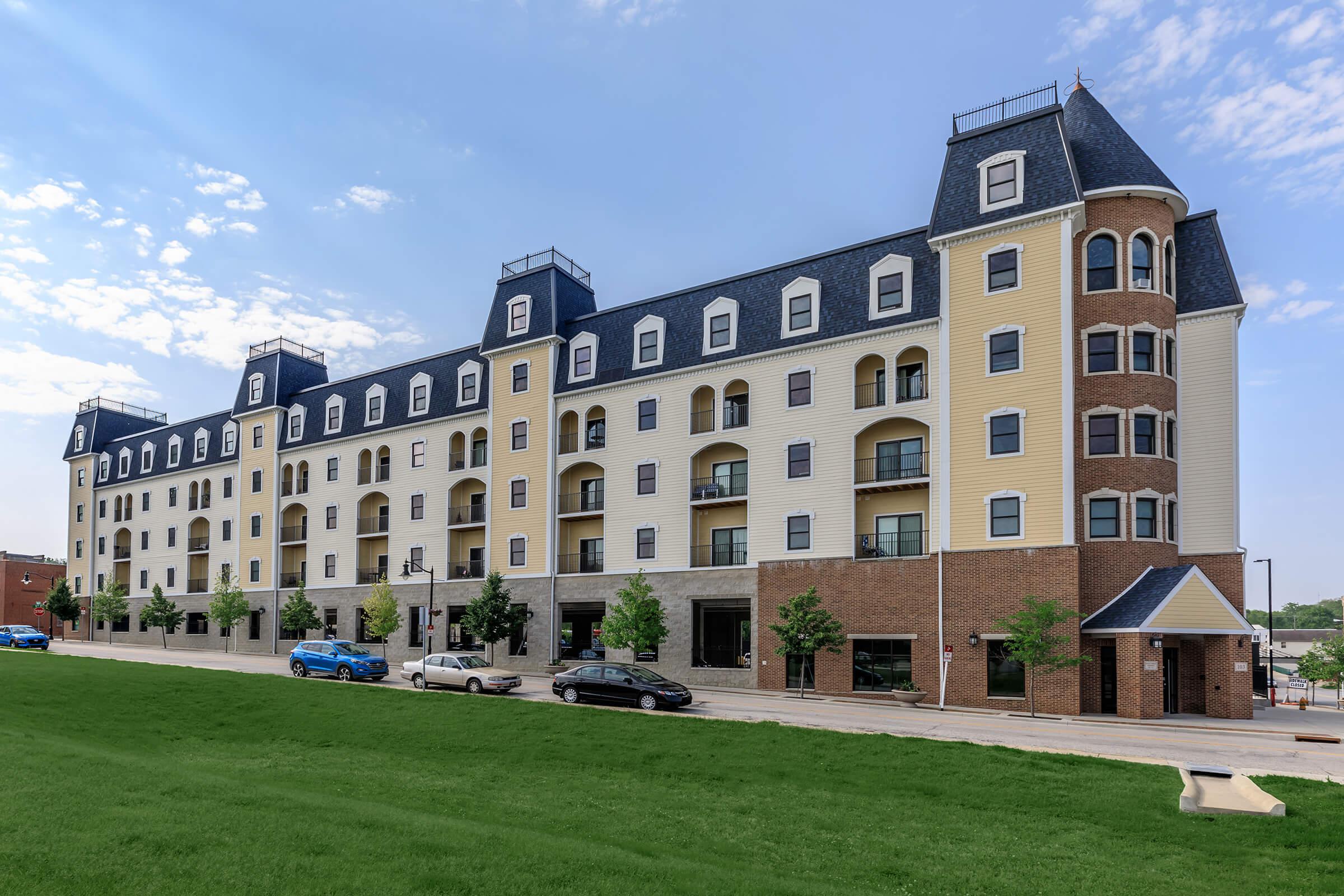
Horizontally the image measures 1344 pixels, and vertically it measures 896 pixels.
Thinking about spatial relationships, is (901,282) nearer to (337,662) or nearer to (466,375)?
(466,375)

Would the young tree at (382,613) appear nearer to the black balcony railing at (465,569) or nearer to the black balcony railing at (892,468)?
the black balcony railing at (465,569)

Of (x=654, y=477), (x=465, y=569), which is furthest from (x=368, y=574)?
(x=654, y=477)

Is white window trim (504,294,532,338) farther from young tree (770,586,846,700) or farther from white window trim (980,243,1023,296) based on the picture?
white window trim (980,243,1023,296)

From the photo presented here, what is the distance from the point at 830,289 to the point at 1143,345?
12535mm

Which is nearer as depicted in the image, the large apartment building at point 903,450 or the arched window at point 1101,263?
the large apartment building at point 903,450

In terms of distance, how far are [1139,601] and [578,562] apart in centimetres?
2591

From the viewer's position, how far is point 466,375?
166 feet

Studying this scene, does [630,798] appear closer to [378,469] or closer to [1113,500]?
[1113,500]

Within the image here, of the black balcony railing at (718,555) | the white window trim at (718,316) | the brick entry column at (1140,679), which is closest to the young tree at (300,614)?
the black balcony railing at (718,555)

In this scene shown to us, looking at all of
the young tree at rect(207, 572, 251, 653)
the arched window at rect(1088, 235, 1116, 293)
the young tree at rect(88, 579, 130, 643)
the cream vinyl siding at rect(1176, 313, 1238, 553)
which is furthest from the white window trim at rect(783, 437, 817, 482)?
the young tree at rect(88, 579, 130, 643)

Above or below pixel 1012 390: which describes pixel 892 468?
below

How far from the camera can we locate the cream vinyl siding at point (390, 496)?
50062mm

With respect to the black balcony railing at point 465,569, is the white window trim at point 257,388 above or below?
above

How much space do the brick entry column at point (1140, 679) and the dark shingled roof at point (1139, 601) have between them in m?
0.56
